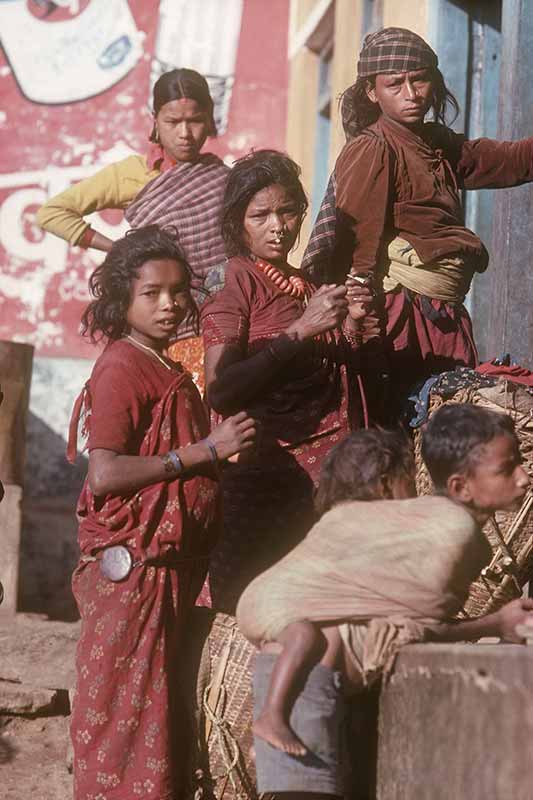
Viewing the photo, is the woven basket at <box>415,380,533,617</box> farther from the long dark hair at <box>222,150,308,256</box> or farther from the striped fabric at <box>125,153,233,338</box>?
the striped fabric at <box>125,153,233,338</box>

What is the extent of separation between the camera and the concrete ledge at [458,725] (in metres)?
2.58

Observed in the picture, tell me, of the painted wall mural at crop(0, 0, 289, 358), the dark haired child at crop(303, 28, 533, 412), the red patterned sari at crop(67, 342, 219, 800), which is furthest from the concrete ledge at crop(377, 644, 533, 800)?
the painted wall mural at crop(0, 0, 289, 358)

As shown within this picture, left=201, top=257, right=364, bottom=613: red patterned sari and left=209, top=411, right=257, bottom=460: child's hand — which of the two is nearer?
left=209, top=411, right=257, bottom=460: child's hand

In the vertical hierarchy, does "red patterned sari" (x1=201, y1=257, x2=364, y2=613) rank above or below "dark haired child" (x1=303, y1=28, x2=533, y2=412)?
below

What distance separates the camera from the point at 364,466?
3.08 meters

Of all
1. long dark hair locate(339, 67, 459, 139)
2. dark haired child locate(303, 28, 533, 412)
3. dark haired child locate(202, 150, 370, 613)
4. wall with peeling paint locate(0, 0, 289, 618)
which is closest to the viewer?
dark haired child locate(202, 150, 370, 613)

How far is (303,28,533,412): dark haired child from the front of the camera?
4.10m

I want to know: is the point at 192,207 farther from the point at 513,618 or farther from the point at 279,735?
the point at 279,735

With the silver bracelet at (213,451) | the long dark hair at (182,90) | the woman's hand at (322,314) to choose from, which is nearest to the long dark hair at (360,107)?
the woman's hand at (322,314)

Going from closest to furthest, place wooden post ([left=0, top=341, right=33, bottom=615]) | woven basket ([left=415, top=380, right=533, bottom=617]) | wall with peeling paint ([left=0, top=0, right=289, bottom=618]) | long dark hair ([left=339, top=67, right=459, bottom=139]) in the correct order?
woven basket ([left=415, top=380, right=533, bottom=617])
long dark hair ([left=339, top=67, right=459, bottom=139])
wooden post ([left=0, top=341, right=33, bottom=615])
wall with peeling paint ([left=0, top=0, right=289, bottom=618])

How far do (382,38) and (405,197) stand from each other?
1.65 ft

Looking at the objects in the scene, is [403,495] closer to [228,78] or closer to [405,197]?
[405,197]

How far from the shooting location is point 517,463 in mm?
3162

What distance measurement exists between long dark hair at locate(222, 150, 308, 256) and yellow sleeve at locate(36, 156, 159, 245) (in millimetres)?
1382
